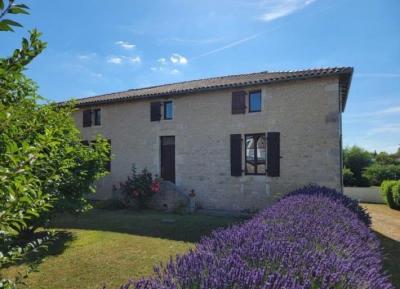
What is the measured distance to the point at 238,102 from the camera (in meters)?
12.2

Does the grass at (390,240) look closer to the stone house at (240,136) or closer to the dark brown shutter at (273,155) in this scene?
the stone house at (240,136)

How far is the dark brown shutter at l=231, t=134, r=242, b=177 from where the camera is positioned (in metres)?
12.0

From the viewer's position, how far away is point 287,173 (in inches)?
439

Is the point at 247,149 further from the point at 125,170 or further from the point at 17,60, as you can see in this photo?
the point at 17,60

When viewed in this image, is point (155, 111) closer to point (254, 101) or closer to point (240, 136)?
point (240, 136)

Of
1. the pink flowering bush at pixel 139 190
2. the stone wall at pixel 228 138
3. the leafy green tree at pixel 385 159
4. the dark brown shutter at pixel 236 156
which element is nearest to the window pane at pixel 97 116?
the stone wall at pixel 228 138

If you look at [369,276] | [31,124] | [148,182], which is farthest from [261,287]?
[148,182]

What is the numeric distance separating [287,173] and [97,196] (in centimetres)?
925

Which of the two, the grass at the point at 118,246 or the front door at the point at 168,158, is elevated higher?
the front door at the point at 168,158

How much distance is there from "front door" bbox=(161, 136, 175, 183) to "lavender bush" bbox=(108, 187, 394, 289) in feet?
33.9

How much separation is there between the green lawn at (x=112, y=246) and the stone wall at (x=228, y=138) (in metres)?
1.98

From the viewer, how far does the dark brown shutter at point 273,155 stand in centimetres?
1128

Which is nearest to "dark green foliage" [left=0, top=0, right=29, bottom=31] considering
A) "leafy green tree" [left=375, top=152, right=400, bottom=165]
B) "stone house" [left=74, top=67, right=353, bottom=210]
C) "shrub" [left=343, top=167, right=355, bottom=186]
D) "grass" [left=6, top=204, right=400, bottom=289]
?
"grass" [left=6, top=204, right=400, bottom=289]

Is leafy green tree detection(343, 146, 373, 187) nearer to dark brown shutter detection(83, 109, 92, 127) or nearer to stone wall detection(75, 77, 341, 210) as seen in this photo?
stone wall detection(75, 77, 341, 210)
